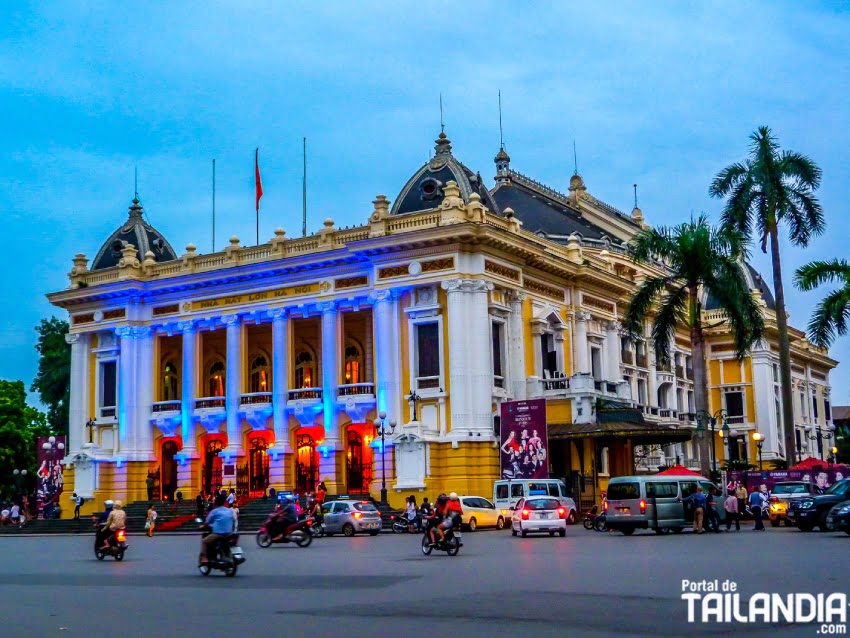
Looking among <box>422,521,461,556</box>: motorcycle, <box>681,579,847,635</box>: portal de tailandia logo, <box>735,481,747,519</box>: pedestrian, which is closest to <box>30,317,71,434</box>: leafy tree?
<box>735,481,747,519</box>: pedestrian

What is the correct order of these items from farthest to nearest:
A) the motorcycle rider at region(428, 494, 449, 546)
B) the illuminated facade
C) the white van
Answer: the illuminated facade
the white van
the motorcycle rider at region(428, 494, 449, 546)

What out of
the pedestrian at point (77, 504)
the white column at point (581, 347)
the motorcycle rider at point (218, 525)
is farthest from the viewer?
the white column at point (581, 347)

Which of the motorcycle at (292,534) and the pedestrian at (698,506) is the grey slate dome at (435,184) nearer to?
the pedestrian at (698,506)

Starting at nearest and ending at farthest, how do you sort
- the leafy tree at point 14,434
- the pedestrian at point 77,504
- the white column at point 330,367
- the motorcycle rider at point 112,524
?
1. the motorcycle rider at point 112,524
2. the white column at point 330,367
3. the pedestrian at point 77,504
4. the leafy tree at point 14,434

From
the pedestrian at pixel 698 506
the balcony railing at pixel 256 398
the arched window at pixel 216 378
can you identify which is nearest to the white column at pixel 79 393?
the arched window at pixel 216 378

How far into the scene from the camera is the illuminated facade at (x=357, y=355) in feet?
157

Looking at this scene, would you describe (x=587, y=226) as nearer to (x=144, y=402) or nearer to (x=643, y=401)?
(x=643, y=401)

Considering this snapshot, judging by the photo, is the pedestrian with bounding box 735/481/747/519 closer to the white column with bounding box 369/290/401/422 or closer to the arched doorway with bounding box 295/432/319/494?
the white column with bounding box 369/290/401/422

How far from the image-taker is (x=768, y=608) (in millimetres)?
13023

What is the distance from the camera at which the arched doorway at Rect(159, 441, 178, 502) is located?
2223 inches

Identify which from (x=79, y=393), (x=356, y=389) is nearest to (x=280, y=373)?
(x=356, y=389)

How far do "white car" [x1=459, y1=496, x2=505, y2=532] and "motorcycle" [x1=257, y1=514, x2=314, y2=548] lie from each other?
10.3 meters

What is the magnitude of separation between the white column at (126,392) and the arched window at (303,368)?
797cm

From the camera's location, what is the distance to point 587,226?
237 feet
